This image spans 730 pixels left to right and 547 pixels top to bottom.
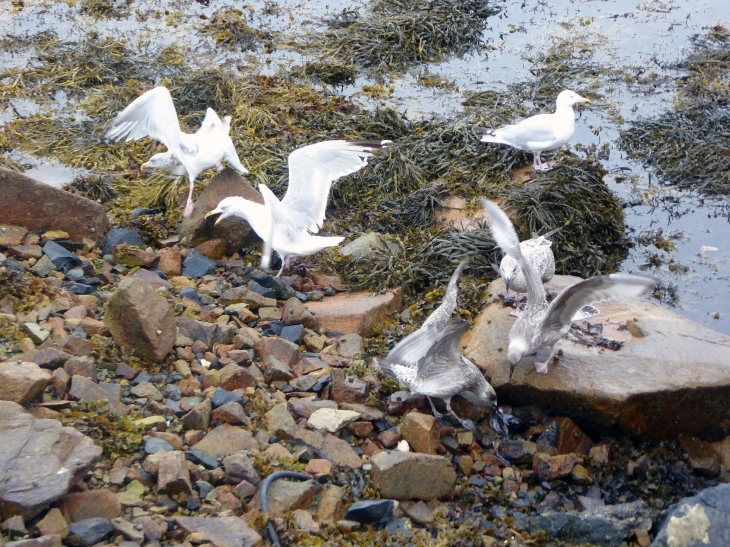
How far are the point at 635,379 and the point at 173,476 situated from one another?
2723mm

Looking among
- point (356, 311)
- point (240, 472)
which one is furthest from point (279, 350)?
point (240, 472)

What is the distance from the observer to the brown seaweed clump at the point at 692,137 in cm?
816

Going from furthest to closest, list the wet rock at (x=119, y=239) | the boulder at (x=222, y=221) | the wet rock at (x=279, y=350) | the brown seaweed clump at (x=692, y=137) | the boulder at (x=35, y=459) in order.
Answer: the brown seaweed clump at (x=692, y=137), the boulder at (x=222, y=221), the wet rock at (x=119, y=239), the wet rock at (x=279, y=350), the boulder at (x=35, y=459)

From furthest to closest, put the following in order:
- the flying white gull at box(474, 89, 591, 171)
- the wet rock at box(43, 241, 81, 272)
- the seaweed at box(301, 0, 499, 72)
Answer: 1. the seaweed at box(301, 0, 499, 72)
2. the flying white gull at box(474, 89, 591, 171)
3. the wet rock at box(43, 241, 81, 272)

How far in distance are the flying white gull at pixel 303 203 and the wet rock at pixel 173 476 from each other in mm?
2741

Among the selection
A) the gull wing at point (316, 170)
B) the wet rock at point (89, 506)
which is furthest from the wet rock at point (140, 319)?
the gull wing at point (316, 170)

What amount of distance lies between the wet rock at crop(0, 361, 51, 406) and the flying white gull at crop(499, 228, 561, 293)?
3.05 m

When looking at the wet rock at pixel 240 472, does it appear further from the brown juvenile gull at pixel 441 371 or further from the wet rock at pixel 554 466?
the wet rock at pixel 554 466

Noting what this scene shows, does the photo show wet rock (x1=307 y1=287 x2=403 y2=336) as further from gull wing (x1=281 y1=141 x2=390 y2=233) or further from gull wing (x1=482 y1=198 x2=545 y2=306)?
gull wing (x1=482 y1=198 x2=545 y2=306)

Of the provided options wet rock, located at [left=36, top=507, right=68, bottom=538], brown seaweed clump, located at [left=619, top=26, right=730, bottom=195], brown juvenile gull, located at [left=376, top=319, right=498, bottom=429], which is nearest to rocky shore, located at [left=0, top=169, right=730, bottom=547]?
wet rock, located at [left=36, top=507, right=68, bottom=538]

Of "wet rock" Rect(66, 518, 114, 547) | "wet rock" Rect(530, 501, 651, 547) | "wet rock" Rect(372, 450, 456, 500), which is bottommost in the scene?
"wet rock" Rect(530, 501, 651, 547)

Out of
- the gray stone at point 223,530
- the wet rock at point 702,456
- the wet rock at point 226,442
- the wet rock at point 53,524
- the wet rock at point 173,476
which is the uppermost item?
the wet rock at point 53,524

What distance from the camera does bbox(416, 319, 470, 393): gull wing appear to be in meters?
4.59

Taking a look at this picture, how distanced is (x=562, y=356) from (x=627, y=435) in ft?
2.01
